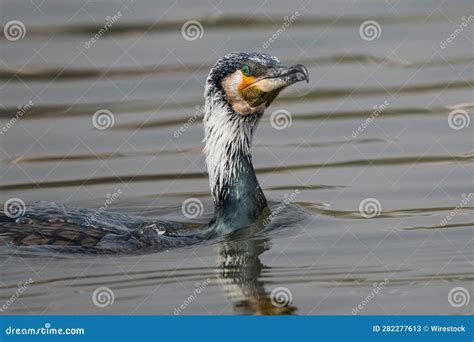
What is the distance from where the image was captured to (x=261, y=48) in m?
15.3

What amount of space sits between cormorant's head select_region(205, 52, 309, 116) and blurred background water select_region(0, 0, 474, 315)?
1.13 m

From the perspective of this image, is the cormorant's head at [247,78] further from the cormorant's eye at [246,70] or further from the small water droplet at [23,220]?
the small water droplet at [23,220]

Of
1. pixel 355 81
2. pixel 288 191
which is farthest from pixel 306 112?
pixel 288 191

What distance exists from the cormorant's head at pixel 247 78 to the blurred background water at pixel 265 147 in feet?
3.71

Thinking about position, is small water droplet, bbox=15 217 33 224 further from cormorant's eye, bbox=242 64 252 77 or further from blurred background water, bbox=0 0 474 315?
cormorant's eye, bbox=242 64 252 77

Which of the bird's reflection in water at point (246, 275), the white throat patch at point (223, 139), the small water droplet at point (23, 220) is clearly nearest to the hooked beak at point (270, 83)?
the white throat patch at point (223, 139)

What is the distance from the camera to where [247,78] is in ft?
37.1

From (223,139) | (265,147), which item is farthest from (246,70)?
(265,147)

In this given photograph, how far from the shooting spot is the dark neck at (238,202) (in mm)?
11547

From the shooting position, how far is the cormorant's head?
11.3 metres

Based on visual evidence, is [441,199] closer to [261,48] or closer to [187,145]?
[187,145]

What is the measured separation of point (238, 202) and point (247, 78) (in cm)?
101

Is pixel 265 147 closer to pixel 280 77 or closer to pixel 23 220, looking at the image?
pixel 280 77

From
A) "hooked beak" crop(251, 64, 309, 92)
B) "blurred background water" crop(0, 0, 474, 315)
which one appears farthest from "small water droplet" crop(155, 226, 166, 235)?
"hooked beak" crop(251, 64, 309, 92)
